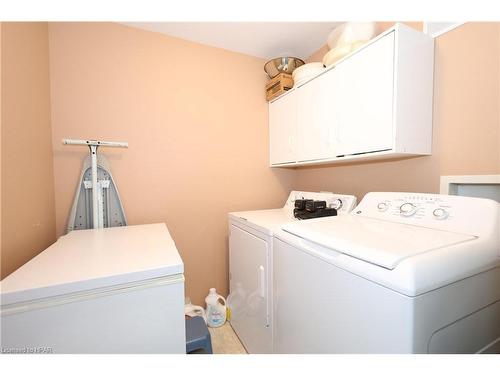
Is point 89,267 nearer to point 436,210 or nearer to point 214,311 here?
point 214,311

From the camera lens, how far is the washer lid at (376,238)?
66cm

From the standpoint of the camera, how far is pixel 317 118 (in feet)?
5.02

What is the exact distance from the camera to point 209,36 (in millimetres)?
1803

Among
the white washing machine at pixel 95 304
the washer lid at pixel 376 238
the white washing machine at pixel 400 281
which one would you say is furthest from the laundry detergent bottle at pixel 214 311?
the washer lid at pixel 376 238

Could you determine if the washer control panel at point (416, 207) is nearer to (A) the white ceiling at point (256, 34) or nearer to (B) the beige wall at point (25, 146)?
(A) the white ceiling at point (256, 34)

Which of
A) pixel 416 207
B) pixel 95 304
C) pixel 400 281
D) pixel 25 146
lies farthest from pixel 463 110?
pixel 25 146

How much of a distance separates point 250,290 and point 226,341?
0.61 meters

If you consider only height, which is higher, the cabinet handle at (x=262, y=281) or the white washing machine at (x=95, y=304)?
the white washing machine at (x=95, y=304)

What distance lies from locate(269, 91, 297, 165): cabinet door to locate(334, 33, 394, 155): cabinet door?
49cm

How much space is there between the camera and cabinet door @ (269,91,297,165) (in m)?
1.79

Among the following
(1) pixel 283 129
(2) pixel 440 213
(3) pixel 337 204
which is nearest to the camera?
(2) pixel 440 213

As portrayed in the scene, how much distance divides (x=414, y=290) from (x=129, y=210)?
1811mm

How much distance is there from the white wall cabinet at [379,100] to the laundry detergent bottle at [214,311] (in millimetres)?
1516
